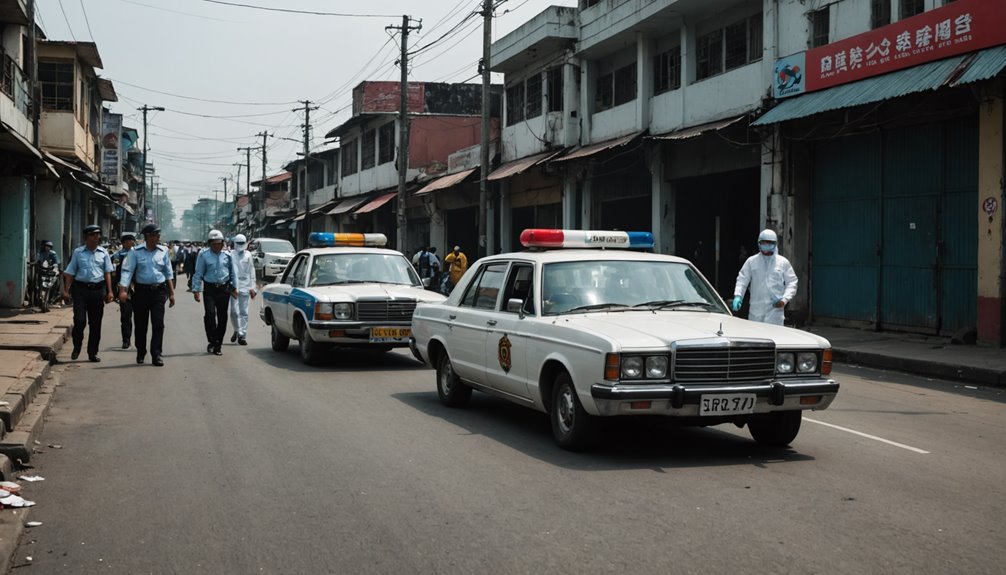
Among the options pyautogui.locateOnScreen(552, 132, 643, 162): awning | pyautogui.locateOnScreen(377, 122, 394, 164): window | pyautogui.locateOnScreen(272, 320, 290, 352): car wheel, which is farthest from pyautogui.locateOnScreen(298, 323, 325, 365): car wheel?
pyautogui.locateOnScreen(377, 122, 394, 164): window

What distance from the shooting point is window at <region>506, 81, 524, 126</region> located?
31812 millimetres

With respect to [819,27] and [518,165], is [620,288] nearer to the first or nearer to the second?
[819,27]

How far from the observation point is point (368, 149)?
169 feet

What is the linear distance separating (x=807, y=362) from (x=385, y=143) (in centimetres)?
4322

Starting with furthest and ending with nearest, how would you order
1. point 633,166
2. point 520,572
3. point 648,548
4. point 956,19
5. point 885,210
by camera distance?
point 633,166
point 885,210
point 956,19
point 648,548
point 520,572

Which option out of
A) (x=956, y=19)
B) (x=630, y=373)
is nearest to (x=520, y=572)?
(x=630, y=373)

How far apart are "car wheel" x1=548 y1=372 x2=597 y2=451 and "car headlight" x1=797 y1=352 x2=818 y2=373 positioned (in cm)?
149

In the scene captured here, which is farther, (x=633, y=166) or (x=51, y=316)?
(x=633, y=166)

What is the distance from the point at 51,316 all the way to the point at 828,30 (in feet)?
53.6

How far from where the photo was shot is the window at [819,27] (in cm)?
1820

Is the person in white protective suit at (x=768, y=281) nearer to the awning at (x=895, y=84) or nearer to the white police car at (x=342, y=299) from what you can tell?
the white police car at (x=342, y=299)

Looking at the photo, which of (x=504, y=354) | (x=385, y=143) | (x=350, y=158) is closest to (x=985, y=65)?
(x=504, y=354)

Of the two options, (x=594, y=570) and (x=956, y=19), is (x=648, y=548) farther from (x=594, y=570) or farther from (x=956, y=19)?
(x=956, y=19)

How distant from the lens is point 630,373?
6.33 meters
